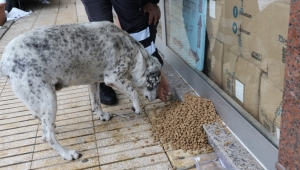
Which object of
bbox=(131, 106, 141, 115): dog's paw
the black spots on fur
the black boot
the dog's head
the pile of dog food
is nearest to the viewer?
the black spots on fur

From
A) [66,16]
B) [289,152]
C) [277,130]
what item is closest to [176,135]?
[277,130]

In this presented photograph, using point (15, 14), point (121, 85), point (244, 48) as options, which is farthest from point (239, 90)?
point (15, 14)

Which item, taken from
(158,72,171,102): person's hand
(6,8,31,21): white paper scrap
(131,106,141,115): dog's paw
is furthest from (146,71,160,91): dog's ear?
(6,8,31,21): white paper scrap

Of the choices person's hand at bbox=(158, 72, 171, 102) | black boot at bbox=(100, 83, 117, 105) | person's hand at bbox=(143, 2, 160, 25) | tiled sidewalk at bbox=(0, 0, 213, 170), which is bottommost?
tiled sidewalk at bbox=(0, 0, 213, 170)

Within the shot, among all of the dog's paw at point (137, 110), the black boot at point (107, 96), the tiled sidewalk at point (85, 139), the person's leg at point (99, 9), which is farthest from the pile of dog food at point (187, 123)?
the person's leg at point (99, 9)

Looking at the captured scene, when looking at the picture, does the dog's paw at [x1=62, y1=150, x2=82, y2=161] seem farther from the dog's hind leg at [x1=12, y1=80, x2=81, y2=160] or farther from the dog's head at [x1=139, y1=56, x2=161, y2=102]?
the dog's head at [x1=139, y1=56, x2=161, y2=102]

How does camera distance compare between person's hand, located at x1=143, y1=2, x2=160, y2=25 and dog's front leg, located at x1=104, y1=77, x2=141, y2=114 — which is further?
person's hand, located at x1=143, y1=2, x2=160, y2=25

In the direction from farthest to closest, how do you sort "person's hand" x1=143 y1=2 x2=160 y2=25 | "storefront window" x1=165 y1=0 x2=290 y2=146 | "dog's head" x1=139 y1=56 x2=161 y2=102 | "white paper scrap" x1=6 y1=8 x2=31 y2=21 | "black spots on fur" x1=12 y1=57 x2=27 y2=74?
"white paper scrap" x1=6 y1=8 x2=31 y2=21 < "person's hand" x1=143 y1=2 x2=160 y2=25 < "dog's head" x1=139 y1=56 x2=161 y2=102 < "black spots on fur" x1=12 y1=57 x2=27 y2=74 < "storefront window" x1=165 y1=0 x2=290 y2=146

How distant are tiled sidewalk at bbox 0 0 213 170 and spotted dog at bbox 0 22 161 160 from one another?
7.1 inches

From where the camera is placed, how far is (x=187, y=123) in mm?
3066

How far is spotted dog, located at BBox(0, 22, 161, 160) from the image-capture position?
2.65 metres

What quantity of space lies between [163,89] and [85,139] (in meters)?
0.95

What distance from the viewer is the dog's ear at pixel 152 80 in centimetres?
Answer: 331

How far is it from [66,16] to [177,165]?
23.0ft
